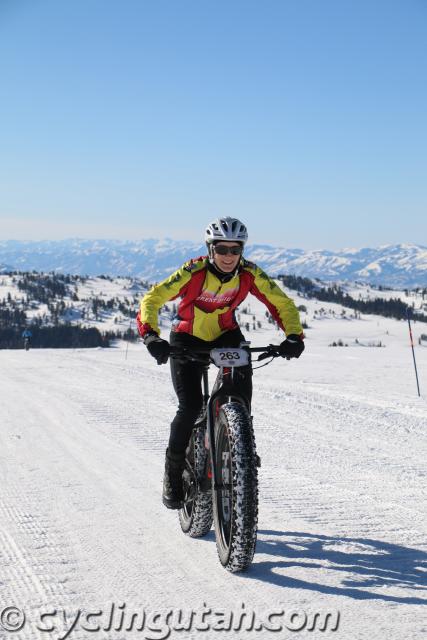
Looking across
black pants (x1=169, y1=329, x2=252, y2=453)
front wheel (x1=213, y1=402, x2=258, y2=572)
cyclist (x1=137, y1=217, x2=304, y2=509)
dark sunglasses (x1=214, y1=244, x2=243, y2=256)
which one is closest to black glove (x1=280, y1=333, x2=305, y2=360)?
cyclist (x1=137, y1=217, x2=304, y2=509)

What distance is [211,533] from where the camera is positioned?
5.12 meters

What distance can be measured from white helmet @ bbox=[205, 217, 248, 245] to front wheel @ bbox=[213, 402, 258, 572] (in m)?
1.40

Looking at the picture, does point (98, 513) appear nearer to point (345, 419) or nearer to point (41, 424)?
point (41, 424)

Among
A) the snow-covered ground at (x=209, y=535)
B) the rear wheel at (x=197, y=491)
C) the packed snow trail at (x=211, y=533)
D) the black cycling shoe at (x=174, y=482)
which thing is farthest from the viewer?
the black cycling shoe at (x=174, y=482)

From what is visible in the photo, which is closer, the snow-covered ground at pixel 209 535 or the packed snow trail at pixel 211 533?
the snow-covered ground at pixel 209 535

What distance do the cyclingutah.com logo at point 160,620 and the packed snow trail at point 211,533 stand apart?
3 centimetres

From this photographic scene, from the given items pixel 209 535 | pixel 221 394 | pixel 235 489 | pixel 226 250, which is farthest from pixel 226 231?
pixel 209 535

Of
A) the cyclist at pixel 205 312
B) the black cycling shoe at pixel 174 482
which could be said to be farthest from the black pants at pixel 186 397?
the black cycling shoe at pixel 174 482

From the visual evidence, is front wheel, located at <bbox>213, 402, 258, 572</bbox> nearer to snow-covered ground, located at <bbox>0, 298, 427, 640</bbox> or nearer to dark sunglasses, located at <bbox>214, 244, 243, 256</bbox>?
snow-covered ground, located at <bbox>0, 298, 427, 640</bbox>

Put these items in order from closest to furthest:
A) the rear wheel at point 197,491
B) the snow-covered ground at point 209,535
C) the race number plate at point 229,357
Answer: the snow-covered ground at point 209,535 → the race number plate at point 229,357 → the rear wheel at point 197,491

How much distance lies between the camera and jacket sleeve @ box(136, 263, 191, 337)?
506 centimetres

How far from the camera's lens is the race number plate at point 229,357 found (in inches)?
181

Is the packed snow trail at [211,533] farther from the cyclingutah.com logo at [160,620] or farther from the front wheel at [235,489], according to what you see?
the front wheel at [235,489]

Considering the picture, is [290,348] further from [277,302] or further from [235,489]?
[235,489]
